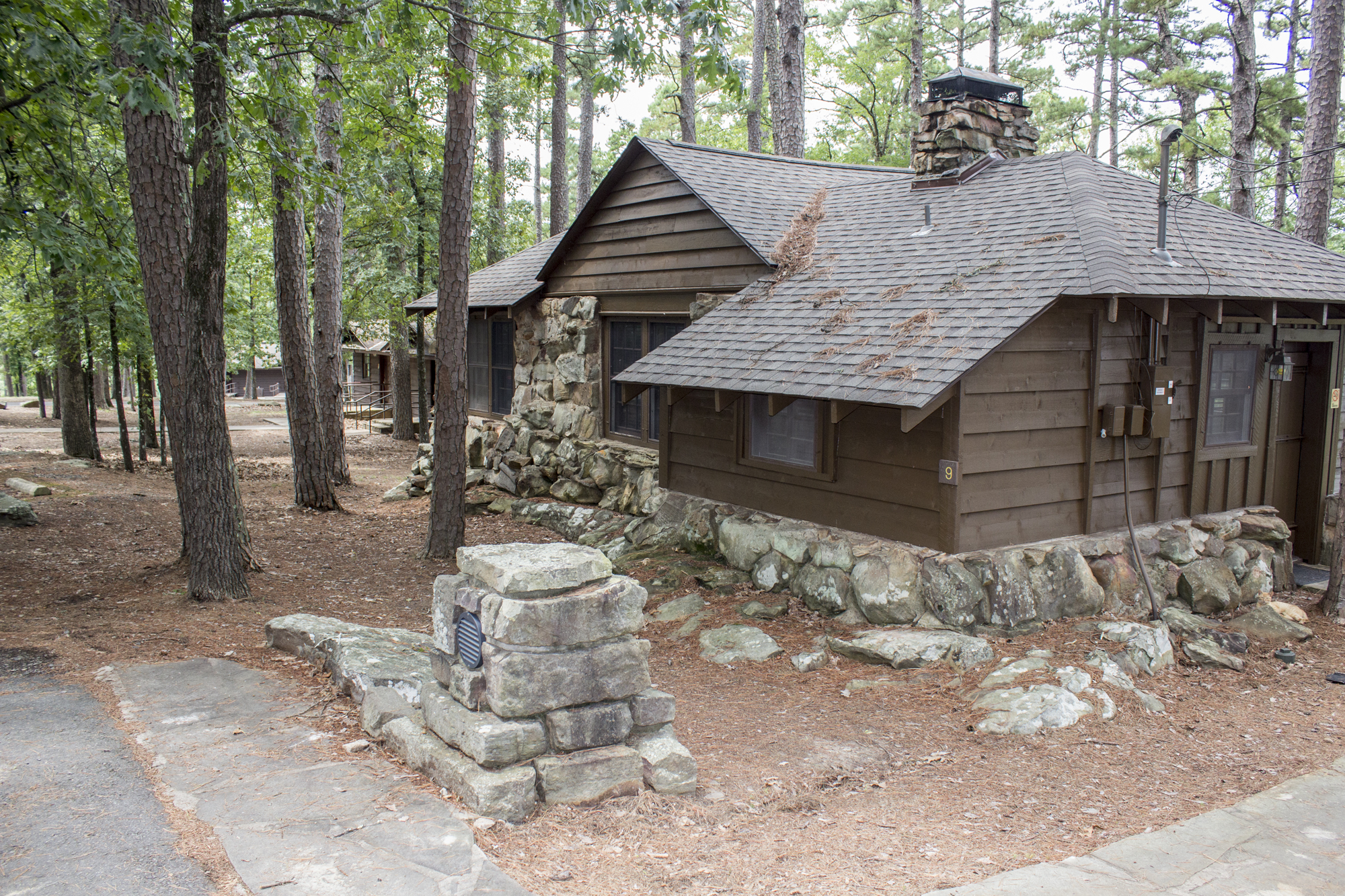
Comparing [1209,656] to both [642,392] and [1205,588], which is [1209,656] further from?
[642,392]

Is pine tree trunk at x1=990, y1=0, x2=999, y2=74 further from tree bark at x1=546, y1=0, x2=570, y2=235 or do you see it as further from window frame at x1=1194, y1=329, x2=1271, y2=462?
window frame at x1=1194, y1=329, x2=1271, y2=462

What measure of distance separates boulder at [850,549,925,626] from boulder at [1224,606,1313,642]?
3104mm

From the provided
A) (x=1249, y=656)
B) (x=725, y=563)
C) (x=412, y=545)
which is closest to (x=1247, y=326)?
(x=1249, y=656)

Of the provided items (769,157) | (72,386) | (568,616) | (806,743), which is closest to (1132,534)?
(806,743)

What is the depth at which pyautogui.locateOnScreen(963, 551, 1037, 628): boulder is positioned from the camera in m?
7.55

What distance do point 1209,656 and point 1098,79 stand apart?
89.1 feet

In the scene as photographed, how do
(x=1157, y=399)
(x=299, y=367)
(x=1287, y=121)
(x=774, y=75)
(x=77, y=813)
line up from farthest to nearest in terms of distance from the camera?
(x=1287, y=121), (x=774, y=75), (x=299, y=367), (x=1157, y=399), (x=77, y=813)

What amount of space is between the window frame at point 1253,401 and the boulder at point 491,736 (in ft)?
24.1

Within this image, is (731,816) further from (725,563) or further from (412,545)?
(412,545)

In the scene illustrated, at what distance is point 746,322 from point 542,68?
11.4 ft

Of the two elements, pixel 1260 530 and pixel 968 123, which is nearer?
pixel 1260 530

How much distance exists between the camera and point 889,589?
7770 millimetres

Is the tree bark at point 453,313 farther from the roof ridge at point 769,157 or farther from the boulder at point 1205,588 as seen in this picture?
the boulder at point 1205,588

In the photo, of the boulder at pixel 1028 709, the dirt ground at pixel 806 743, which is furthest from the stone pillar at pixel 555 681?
the boulder at pixel 1028 709
